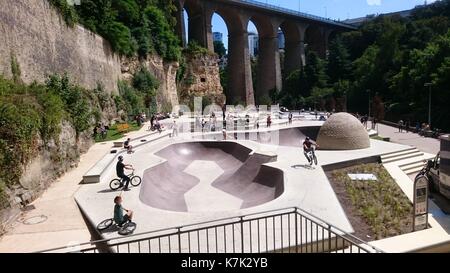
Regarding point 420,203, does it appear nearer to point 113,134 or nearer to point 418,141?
point 418,141

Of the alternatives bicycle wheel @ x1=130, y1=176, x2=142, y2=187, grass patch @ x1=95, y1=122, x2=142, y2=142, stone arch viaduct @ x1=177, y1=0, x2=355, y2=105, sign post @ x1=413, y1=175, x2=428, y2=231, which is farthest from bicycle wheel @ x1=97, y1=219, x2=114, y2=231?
stone arch viaduct @ x1=177, y1=0, x2=355, y2=105

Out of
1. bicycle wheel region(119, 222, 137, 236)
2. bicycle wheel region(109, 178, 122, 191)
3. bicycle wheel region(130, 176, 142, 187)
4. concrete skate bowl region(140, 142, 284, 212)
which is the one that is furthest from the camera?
concrete skate bowl region(140, 142, 284, 212)

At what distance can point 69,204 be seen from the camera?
381 inches

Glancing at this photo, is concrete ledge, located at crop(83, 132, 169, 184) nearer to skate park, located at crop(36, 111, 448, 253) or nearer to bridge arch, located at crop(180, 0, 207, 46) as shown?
skate park, located at crop(36, 111, 448, 253)

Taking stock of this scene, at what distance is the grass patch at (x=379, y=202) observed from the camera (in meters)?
8.66

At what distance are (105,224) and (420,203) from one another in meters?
6.68

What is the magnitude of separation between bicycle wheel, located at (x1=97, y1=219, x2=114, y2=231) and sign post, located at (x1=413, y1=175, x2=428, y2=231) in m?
6.39

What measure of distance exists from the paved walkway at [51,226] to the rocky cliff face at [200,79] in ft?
118

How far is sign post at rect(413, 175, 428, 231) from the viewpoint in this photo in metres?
7.86

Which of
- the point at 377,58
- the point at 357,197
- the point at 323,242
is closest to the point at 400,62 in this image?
the point at 377,58

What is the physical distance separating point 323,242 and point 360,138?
1227 centimetres

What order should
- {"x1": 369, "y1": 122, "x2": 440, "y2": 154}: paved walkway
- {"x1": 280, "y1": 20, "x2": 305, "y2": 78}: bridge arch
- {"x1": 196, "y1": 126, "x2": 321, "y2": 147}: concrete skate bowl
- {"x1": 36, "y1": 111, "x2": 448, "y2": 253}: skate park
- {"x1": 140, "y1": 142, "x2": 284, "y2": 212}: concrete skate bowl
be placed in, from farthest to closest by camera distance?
{"x1": 280, "y1": 20, "x2": 305, "y2": 78}: bridge arch → {"x1": 196, "y1": 126, "x2": 321, "y2": 147}: concrete skate bowl → {"x1": 369, "y1": 122, "x2": 440, "y2": 154}: paved walkway → {"x1": 140, "y1": 142, "x2": 284, "y2": 212}: concrete skate bowl → {"x1": 36, "y1": 111, "x2": 448, "y2": 253}: skate park
